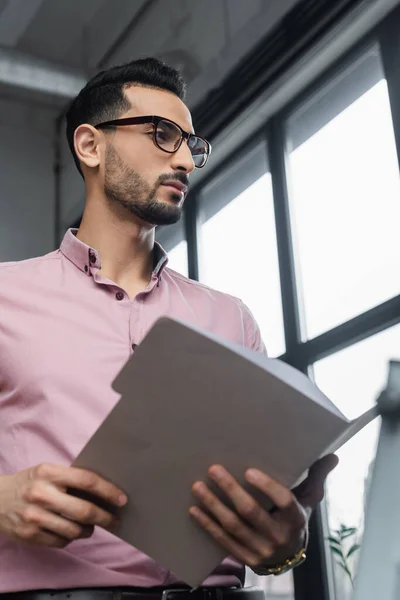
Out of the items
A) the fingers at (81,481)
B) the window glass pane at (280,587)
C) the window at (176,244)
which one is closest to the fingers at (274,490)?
the fingers at (81,481)

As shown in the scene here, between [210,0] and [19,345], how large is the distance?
2.64 metres

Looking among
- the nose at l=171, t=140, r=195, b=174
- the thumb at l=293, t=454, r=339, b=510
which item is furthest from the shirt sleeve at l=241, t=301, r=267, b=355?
the thumb at l=293, t=454, r=339, b=510

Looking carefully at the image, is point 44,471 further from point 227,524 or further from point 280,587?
point 280,587

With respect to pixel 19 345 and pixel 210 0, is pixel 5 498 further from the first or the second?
pixel 210 0

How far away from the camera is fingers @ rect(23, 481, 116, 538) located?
0.81 m

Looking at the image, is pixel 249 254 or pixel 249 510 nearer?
pixel 249 510

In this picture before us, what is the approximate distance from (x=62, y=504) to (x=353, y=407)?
171cm

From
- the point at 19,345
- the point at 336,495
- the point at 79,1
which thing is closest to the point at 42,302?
the point at 19,345

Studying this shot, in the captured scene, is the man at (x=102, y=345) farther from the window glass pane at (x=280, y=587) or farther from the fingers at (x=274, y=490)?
the window glass pane at (x=280, y=587)

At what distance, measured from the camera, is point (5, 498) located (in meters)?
0.88

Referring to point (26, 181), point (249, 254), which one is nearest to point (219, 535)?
point (249, 254)

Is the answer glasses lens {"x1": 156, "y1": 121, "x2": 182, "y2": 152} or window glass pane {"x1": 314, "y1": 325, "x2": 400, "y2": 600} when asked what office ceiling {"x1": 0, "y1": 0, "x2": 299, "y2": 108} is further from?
glasses lens {"x1": 156, "y1": 121, "x2": 182, "y2": 152}

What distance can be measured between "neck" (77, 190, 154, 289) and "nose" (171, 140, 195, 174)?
0.13 meters

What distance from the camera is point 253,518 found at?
0.82 m
